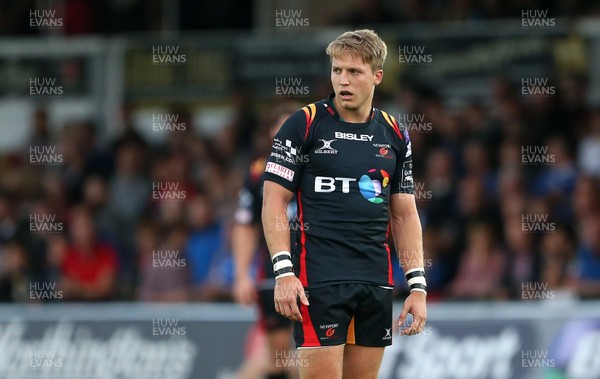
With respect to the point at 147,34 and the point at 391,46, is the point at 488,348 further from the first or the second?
the point at 147,34

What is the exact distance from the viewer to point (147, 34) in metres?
17.2

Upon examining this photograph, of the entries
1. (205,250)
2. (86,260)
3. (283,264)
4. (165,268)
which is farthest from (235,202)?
(283,264)

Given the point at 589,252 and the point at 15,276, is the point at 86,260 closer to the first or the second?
the point at 15,276

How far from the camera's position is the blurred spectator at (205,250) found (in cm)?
1352

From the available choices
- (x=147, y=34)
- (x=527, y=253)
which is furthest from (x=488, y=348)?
(x=147, y=34)

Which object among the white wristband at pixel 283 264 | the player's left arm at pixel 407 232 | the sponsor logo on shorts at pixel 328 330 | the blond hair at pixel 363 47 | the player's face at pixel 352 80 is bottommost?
the sponsor logo on shorts at pixel 328 330

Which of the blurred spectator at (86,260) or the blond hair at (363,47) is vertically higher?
the blond hair at (363,47)

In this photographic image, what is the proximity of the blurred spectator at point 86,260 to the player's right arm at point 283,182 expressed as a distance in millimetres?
7002

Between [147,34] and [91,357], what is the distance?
20.8 feet

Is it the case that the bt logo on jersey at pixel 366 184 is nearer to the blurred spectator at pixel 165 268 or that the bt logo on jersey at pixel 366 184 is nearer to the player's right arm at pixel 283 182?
the player's right arm at pixel 283 182

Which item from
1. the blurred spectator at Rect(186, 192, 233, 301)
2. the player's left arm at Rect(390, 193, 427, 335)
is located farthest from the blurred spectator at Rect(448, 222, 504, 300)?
the player's left arm at Rect(390, 193, 427, 335)

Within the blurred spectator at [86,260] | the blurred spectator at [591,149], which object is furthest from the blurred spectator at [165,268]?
the blurred spectator at [591,149]

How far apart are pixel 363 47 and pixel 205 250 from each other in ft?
23.0

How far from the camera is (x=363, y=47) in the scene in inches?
279
